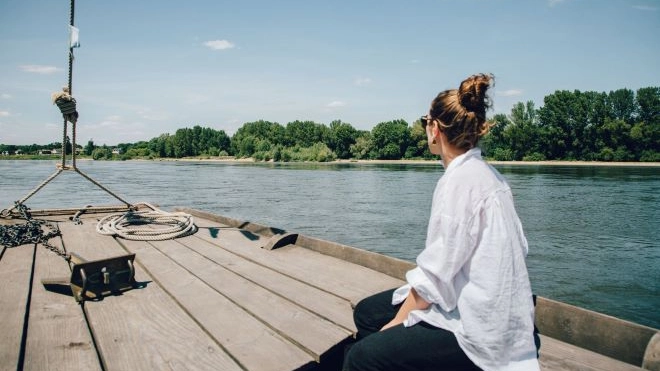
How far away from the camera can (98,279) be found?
295cm

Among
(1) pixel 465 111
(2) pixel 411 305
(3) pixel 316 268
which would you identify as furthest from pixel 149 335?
(1) pixel 465 111

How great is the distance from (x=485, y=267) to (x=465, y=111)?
2.12ft

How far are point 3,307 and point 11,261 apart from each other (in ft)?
4.39

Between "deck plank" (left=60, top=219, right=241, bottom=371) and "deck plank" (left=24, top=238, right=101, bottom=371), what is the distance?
2.5 inches

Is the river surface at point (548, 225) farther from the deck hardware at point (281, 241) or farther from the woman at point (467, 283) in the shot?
the woman at point (467, 283)

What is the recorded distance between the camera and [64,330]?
240cm

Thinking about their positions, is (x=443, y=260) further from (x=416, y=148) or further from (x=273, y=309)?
(x=416, y=148)

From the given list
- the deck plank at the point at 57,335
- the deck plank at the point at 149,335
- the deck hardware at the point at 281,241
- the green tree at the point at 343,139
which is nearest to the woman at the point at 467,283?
the deck plank at the point at 149,335

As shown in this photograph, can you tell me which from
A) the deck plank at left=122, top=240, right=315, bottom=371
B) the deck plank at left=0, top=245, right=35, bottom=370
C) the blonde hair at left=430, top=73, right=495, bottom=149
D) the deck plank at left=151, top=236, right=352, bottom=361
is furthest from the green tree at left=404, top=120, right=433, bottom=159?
the blonde hair at left=430, top=73, right=495, bottom=149

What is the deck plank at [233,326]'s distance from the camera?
212cm

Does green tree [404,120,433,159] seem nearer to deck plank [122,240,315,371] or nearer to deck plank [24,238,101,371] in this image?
deck plank [122,240,315,371]

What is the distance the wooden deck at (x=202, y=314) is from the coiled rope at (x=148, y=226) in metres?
0.50

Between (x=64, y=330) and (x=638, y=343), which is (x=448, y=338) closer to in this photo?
(x=638, y=343)

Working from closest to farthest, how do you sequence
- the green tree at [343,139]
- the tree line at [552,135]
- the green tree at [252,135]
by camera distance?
1. the tree line at [552,135]
2. the green tree at [343,139]
3. the green tree at [252,135]
